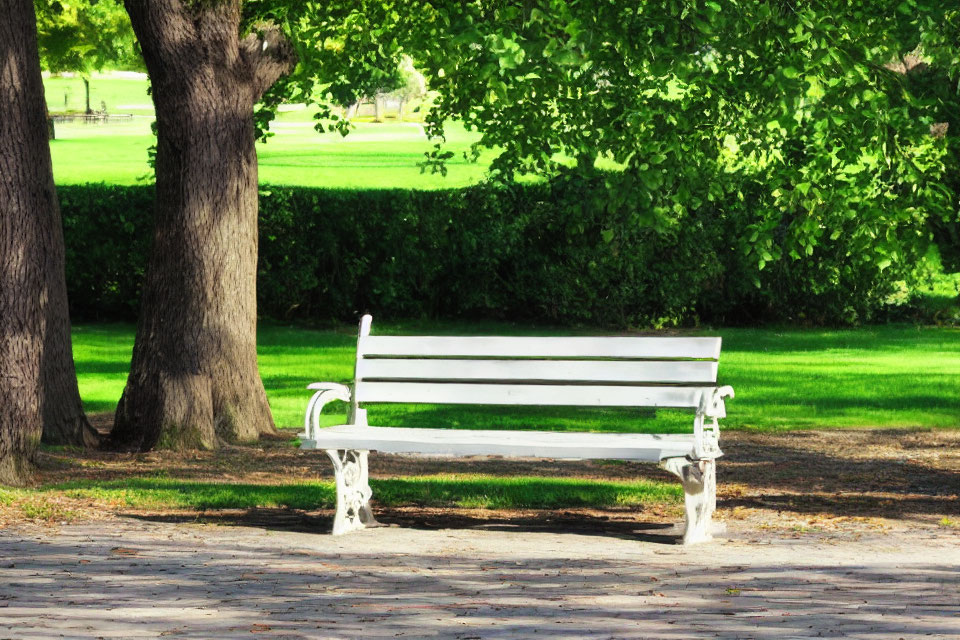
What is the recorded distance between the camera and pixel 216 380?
10172 mm

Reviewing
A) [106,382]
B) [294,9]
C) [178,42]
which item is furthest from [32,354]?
[106,382]

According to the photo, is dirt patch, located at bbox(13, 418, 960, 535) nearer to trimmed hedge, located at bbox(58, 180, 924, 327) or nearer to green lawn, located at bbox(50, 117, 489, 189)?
trimmed hedge, located at bbox(58, 180, 924, 327)

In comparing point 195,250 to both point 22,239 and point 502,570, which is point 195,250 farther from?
point 502,570

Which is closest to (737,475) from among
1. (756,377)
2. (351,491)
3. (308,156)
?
(351,491)

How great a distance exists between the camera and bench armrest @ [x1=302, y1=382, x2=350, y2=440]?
23.1ft

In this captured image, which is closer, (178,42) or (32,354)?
(32,354)

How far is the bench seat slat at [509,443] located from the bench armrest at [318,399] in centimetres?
5

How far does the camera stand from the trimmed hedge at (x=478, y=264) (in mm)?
19609

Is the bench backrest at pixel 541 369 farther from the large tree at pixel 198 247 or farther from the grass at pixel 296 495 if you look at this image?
the large tree at pixel 198 247

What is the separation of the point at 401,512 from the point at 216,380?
2883mm

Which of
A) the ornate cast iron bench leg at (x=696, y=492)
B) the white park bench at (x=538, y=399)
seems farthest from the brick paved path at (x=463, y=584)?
the white park bench at (x=538, y=399)

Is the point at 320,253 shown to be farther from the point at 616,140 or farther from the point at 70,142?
the point at 70,142

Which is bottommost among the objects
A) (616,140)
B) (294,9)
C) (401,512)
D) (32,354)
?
(401,512)

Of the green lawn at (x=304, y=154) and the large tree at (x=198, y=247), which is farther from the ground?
the green lawn at (x=304, y=154)
